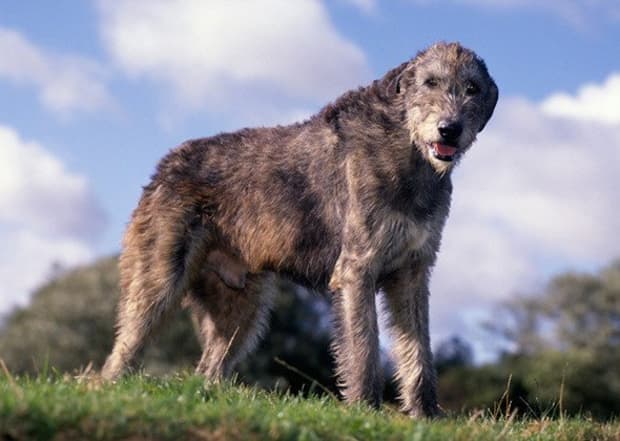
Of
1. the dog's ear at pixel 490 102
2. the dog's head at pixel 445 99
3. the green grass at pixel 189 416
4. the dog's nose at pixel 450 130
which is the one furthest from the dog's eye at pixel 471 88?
the green grass at pixel 189 416

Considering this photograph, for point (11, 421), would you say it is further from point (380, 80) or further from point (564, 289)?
point (564, 289)

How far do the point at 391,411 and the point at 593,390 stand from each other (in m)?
44.8

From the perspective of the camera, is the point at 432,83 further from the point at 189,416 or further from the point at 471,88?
the point at 189,416

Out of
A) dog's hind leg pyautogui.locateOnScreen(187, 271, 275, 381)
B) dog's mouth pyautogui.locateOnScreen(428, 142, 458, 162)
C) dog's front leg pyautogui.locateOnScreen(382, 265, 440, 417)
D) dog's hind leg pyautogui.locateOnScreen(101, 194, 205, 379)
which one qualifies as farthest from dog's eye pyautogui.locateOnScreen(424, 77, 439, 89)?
dog's hind leg pyautogui.locateOnScreen(187, 271, 275, 381)

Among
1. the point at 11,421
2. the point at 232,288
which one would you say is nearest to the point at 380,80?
the point at 232,288

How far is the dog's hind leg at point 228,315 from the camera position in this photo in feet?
39.0

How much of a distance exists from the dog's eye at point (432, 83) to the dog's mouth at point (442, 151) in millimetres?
569

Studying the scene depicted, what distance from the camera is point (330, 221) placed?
10602mm

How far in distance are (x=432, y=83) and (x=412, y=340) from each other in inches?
97.1

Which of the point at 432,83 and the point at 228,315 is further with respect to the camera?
the point at 228,315

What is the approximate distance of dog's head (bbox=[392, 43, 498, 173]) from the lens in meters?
9.88

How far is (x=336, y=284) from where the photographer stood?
1030 centimetres

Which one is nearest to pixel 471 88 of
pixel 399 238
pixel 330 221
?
pixel 399 238

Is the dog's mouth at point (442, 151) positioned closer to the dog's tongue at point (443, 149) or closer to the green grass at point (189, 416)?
the dog's tongue at point (443, 149)
